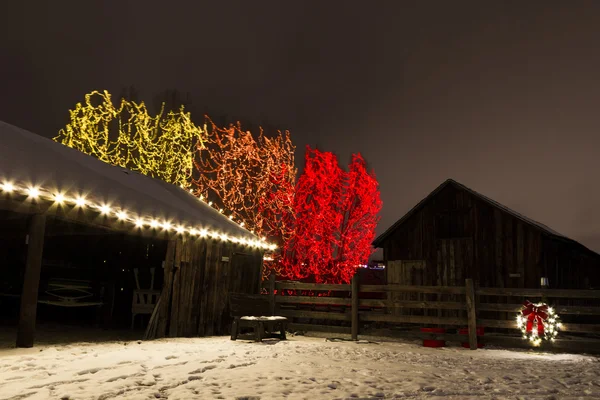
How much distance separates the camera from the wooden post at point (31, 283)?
8.78 m

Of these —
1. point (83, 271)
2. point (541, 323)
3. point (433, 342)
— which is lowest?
point (433, 342)

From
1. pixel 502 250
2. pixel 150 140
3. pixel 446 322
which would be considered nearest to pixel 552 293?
pixel 446 322

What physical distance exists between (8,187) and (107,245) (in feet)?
24.1

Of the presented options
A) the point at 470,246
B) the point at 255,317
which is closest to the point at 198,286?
the point at 255,317

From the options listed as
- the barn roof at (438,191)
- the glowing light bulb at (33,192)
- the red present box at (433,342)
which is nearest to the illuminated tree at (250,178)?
the barn roof at (438,191)

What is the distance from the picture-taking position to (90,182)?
10266 millimetres

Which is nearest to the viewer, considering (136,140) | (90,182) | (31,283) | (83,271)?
(31,283)

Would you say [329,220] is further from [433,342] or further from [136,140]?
[433,342]

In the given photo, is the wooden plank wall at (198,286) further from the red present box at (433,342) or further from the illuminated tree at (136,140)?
the illuminated tree at (136,140)

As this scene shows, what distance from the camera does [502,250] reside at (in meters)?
17.2

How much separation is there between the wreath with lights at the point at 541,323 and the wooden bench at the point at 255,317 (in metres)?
5.70

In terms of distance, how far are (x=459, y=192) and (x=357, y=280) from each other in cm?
759

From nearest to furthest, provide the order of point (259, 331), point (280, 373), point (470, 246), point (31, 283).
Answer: point (280, 373), point (31, 283), point (259, 331), point (470, 246)

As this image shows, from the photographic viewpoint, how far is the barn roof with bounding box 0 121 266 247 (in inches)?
348
